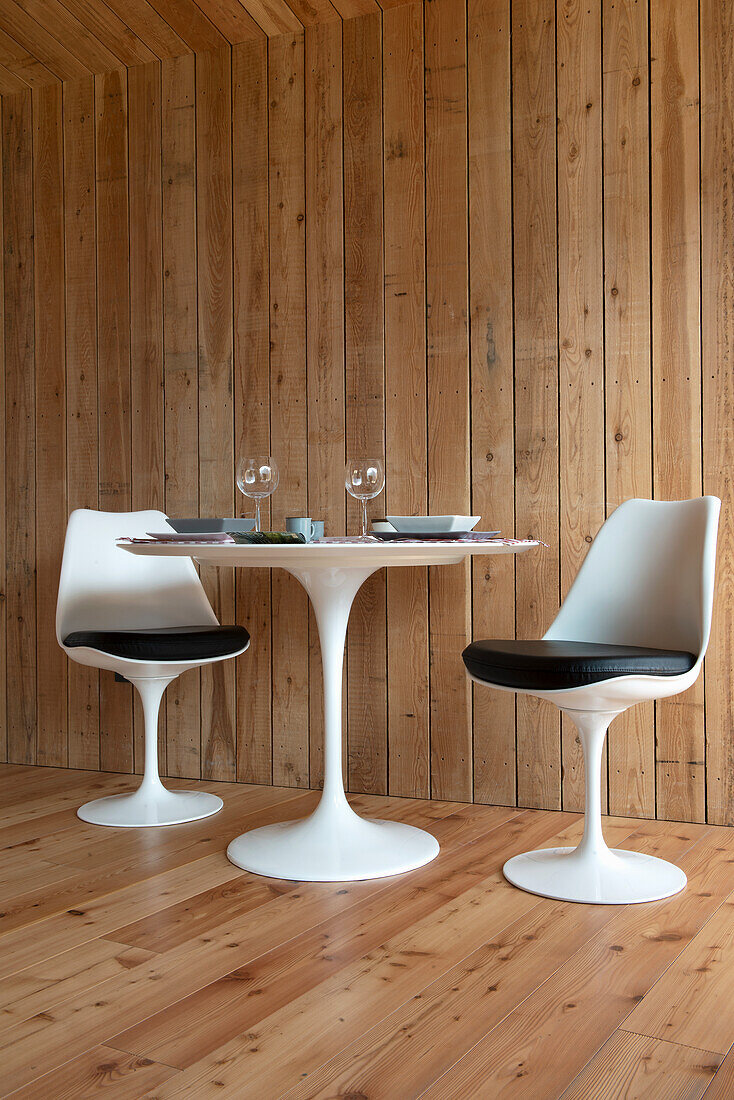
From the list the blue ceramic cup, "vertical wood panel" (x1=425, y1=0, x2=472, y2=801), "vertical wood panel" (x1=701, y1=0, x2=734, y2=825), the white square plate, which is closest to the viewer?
the white square plate

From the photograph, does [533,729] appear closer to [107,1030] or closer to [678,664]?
[678,664]

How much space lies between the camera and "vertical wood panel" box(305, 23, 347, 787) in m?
2.93

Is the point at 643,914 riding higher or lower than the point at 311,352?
lower

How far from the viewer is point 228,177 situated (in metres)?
3.10

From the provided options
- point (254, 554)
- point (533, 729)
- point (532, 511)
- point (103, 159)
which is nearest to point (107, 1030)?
point (254, 554)

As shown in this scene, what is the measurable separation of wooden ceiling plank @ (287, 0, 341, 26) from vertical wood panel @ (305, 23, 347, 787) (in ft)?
0.07

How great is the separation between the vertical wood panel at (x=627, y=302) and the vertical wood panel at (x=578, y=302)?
0.09ft

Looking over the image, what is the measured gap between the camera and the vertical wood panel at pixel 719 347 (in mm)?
2482

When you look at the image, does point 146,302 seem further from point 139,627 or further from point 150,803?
point 150,803

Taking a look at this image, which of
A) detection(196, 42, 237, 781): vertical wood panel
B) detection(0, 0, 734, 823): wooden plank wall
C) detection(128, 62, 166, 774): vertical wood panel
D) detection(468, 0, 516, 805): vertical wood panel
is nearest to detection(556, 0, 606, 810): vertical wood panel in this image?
detection(0, 0, 734, 823): wooden plank wall

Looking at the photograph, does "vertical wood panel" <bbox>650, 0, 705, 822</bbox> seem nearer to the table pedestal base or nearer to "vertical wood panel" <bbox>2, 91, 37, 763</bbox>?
the table pedestal base

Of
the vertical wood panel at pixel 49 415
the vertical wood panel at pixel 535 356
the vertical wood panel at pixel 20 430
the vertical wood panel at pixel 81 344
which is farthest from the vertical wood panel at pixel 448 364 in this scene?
the vertical wood panel at pixel 20 430

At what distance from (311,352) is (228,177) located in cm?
67

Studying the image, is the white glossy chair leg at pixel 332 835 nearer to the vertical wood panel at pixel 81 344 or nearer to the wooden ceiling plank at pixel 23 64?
the vertical wood panel at pixel 81 344
